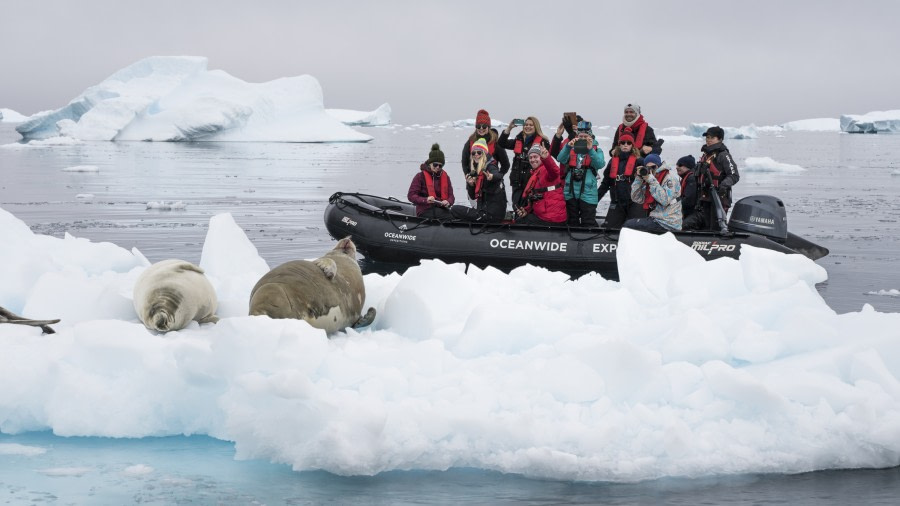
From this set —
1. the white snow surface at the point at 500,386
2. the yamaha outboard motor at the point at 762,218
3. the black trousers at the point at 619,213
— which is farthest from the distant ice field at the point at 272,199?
the white snow surface at the point at 500,386

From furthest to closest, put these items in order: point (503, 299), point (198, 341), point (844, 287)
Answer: point (844, 287), point (503, 299), point (198, 341)

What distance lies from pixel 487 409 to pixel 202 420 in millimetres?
1376

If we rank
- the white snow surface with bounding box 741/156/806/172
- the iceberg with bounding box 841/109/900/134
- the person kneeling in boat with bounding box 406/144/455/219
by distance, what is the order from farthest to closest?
the iceberg with bounding box 841/109/900/134 → the white snow surface with bounding box 741/156/806/172 → the person kneeling in boat with bounding box 406/144/455/219

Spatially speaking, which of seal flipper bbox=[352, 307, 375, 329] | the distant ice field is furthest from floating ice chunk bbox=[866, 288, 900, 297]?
seal flipper bbox=[352, 307, 375, 329]

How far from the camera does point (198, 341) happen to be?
4539mm

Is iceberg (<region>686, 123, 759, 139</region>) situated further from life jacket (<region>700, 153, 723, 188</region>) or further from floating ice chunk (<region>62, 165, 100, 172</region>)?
life jacket (<region>700, 153, 723, 188</region>)

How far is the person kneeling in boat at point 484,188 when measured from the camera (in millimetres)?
9109

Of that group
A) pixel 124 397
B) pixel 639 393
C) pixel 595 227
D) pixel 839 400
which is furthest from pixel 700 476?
pixel 595 227

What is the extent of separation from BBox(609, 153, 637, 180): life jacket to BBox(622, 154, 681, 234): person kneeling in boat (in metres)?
0.12

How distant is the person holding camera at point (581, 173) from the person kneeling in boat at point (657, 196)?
0.42 metres

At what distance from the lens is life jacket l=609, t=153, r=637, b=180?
29.9 ft

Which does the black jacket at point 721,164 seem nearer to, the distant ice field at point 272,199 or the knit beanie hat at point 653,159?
the knit beanie hat at point 653,159

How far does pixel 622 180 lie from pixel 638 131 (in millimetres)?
603

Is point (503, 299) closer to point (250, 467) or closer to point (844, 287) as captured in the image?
point (250, 467)
